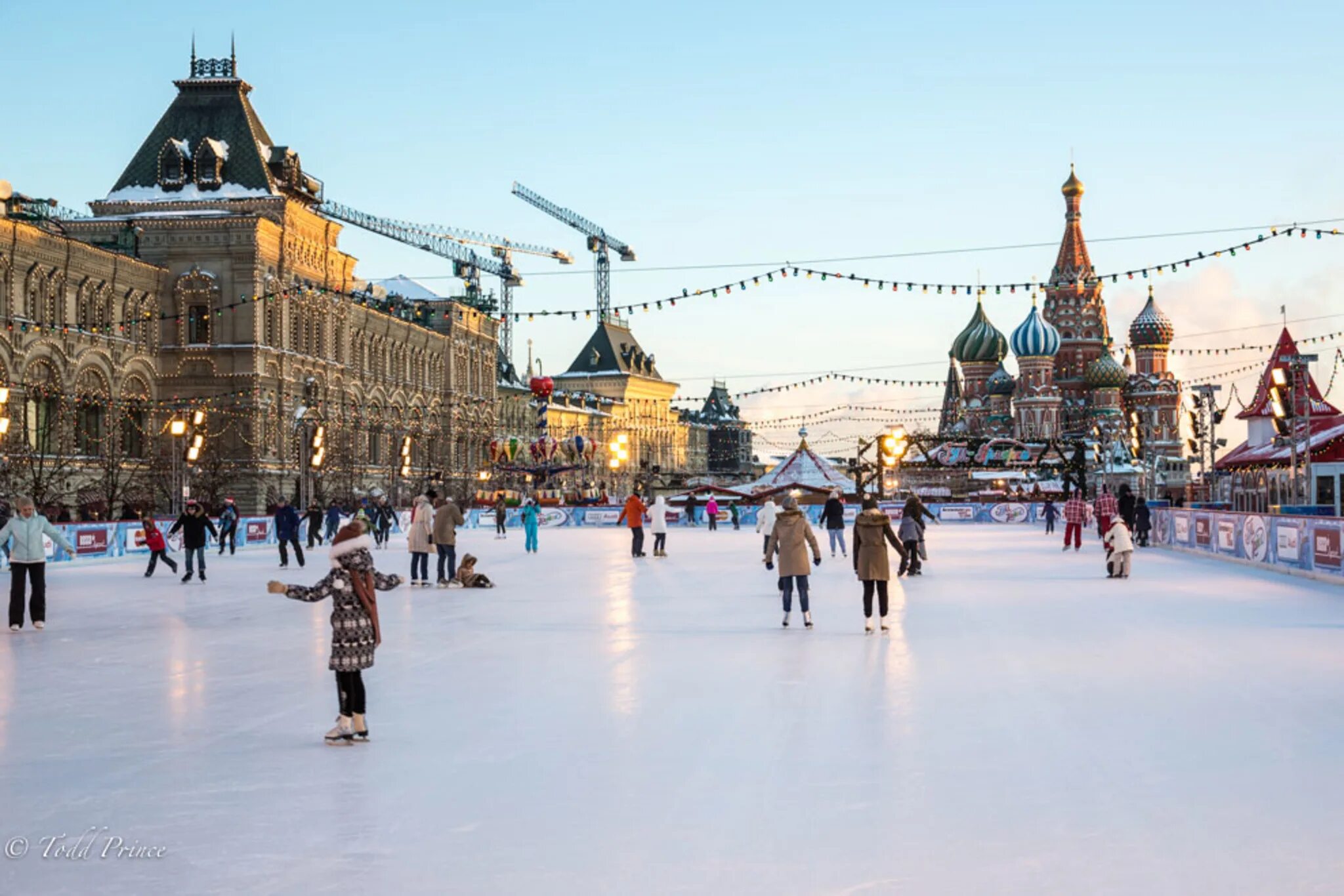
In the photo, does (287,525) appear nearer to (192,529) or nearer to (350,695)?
(192,529)

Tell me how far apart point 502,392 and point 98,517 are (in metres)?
58.8

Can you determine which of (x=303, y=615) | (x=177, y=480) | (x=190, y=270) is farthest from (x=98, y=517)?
(x=303, y=615)

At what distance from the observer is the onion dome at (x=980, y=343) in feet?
405

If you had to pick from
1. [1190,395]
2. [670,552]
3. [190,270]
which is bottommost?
[670,552]

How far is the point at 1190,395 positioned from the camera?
47000 millimetres

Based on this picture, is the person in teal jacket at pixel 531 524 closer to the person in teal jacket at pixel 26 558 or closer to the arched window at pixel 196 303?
the person in teal jacket at pixel 26 558

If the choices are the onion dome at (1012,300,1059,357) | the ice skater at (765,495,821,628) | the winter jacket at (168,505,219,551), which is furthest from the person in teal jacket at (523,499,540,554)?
the onion dome at (1012,300,1059,357)

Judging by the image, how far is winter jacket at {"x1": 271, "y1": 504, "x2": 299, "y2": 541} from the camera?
26.6m

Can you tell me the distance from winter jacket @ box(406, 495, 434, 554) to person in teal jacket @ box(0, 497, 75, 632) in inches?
245

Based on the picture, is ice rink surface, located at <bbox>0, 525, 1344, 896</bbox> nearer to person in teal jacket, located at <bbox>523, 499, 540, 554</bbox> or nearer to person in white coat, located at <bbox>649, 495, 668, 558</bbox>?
person in white coat, located at <bbox>649, 495, 668, 558</bbox>

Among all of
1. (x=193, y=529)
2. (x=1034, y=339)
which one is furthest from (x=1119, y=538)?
(x=1034, y=339)

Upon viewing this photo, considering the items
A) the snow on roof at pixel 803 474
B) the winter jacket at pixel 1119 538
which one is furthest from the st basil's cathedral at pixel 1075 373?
the winter jacket at pixel 1119 538

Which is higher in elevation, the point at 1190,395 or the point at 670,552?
the point at 1190,395

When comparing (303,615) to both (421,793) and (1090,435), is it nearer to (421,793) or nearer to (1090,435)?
(421,793)
